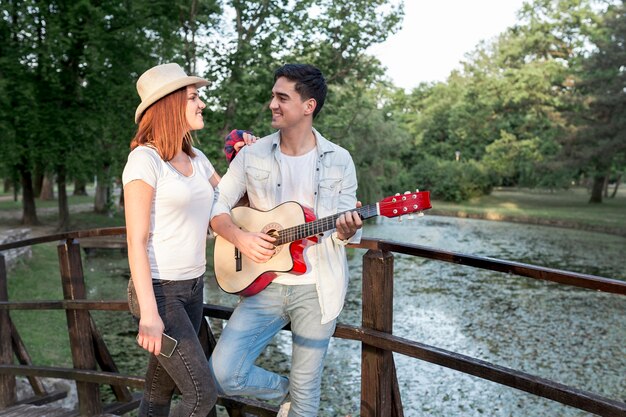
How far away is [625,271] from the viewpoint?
1670 centimetres

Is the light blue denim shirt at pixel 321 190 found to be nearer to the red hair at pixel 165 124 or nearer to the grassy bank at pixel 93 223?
the red hair at pixel 165 124

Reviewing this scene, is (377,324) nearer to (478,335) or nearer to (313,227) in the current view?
(313,227)

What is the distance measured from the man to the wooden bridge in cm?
15

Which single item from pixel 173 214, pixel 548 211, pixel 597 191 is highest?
pixel 173 214

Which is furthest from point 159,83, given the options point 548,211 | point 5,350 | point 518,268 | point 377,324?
point 548,211

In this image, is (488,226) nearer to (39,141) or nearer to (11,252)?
(39,141)

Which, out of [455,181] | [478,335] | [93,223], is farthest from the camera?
[455,181]

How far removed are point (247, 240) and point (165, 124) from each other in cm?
59

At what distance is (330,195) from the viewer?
2768 mm

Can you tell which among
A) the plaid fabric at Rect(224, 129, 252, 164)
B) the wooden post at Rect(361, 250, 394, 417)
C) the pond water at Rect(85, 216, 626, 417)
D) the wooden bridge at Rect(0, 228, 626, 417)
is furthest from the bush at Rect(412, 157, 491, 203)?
the wooden post at Rect(361, 250, 394, 417)

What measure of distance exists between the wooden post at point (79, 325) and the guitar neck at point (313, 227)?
4.64 ft

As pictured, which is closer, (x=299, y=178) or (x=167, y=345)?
(x=167, y=345)

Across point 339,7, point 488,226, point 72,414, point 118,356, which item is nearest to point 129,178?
point 72,414

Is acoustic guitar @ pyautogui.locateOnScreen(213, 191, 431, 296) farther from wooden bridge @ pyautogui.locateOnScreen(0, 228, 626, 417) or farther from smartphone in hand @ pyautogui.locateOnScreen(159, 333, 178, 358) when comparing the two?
smartphone in hand @ pyautogui.locateOnScreen(159, 333, 178, 358)
